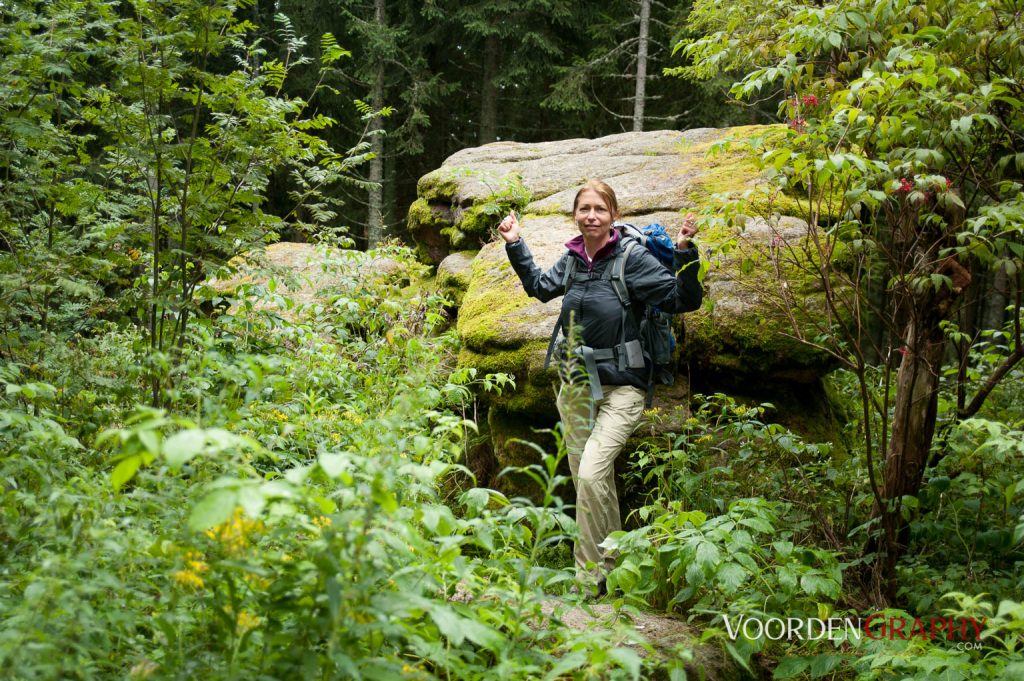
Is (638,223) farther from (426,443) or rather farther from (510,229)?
(426,443)

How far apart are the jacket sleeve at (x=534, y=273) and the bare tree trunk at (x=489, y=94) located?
43.5 feet

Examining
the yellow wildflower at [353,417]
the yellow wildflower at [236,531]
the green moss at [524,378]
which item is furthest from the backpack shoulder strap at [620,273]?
the yellow wildflower at [236,531]

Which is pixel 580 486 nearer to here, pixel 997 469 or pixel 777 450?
pixel 777 450

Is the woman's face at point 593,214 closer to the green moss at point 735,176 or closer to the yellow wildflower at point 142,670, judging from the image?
the green moss at point 735,176

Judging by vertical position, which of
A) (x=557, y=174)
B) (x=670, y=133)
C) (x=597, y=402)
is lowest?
(x=597, y=402)

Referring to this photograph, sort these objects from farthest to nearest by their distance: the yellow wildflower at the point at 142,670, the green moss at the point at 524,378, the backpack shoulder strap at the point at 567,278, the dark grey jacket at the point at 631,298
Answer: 1. the green moss at the point at 524,378
2. the backpack shoulder strap at the point at 567,278
3. the dark grey jacket at the point at 631,298
4. the yellow wildflower at the point at 142,670

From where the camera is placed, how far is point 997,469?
4.73 m

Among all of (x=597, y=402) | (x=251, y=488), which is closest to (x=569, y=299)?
(x=597, y=402)

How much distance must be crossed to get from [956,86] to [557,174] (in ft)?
16.0

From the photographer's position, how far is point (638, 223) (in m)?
6.91

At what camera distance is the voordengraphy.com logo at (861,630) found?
3.73 meters

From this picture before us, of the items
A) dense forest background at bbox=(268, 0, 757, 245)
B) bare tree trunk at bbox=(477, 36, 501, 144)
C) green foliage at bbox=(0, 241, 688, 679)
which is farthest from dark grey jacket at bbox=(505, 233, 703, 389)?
bare tree trunk at bbox=(477, 36, 501, 144)

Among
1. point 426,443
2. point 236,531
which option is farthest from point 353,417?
point 426,443

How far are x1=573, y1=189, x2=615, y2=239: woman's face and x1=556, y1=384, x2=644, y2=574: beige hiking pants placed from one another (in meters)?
1.05
